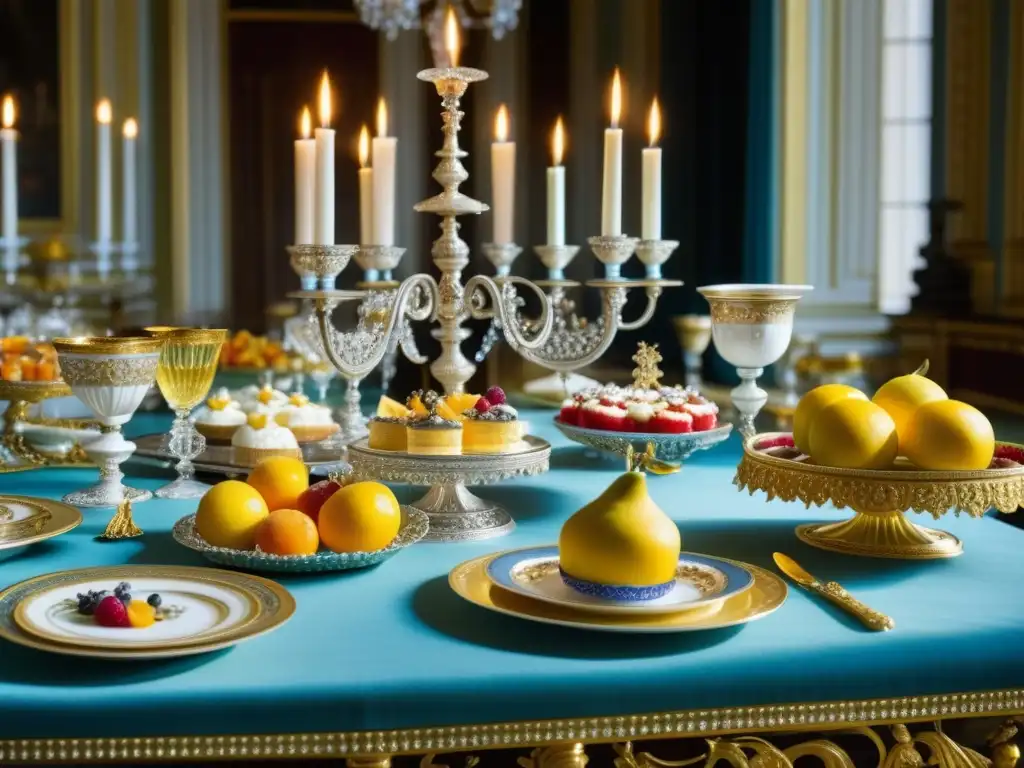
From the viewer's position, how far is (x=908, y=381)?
1584mm

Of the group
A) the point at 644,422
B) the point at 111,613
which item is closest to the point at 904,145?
the point at 644,422

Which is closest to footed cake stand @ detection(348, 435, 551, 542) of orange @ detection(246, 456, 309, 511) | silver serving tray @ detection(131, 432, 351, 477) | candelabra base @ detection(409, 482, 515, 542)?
candelabra base @ detection(409, 482, 515, 542)

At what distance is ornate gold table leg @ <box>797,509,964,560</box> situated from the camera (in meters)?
1.56

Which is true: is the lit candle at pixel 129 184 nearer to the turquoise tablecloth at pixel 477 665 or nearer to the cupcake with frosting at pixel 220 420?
the cupcake with frosting at pixel 220 420

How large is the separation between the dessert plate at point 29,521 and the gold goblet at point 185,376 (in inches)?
8.7

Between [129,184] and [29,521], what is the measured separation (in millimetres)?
3561

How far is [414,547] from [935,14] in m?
4.48

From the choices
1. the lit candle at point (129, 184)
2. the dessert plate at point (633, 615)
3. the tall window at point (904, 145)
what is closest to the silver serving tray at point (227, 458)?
the dessert plate at point (633, 615)

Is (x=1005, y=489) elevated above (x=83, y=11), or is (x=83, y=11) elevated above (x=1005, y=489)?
(x=83, y=11)

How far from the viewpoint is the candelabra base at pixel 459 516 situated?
1658 mm

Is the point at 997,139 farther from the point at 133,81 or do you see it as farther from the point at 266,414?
the point at 133,81

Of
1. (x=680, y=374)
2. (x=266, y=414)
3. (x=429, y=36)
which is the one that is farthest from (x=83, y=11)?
(x=266, y=414)

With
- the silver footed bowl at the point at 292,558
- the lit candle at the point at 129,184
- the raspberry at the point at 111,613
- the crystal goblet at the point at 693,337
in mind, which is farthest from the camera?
the lit candle at the point at 129,184

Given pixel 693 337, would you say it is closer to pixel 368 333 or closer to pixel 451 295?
pixel 368 333
